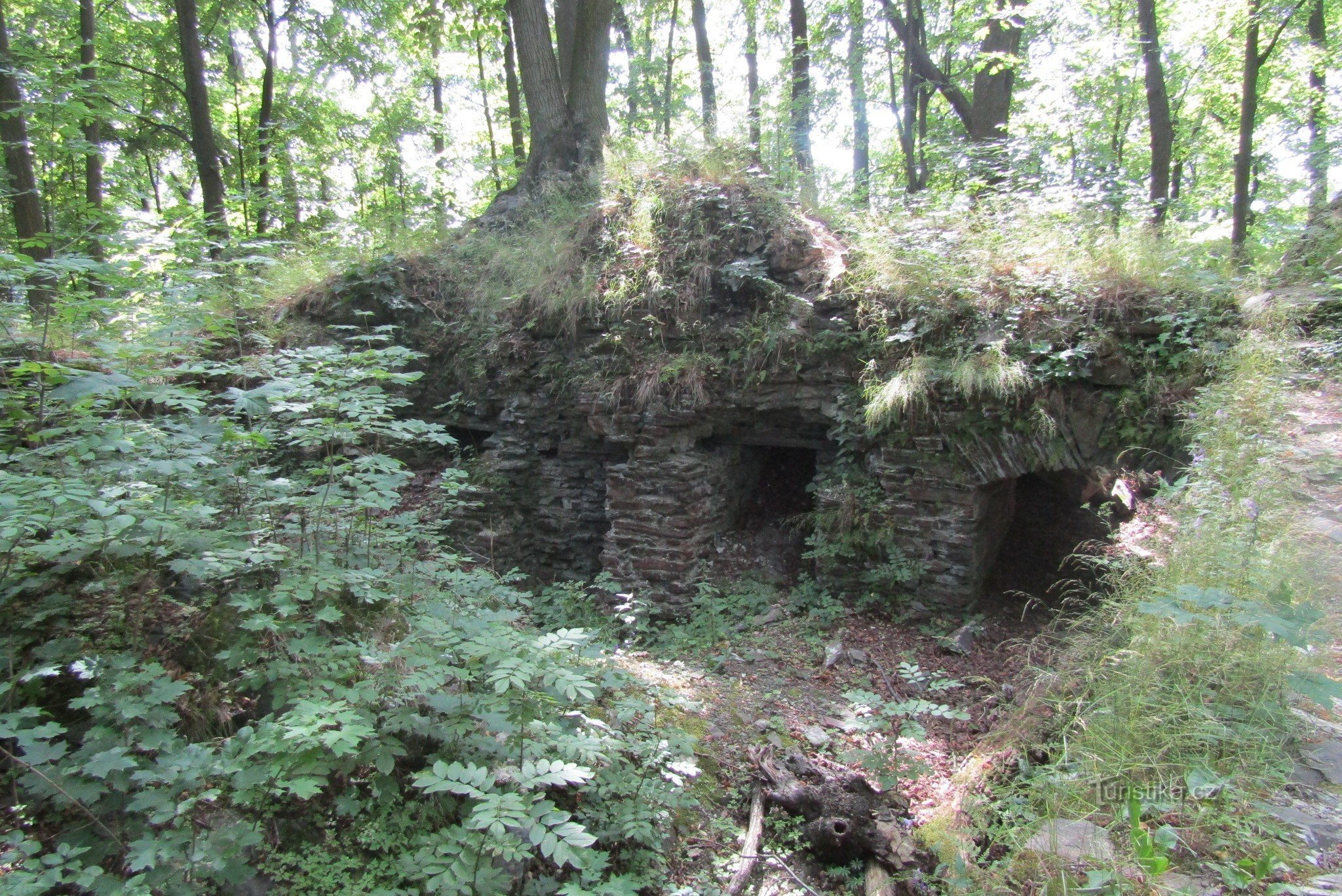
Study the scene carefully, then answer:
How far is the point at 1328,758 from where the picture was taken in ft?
7.23

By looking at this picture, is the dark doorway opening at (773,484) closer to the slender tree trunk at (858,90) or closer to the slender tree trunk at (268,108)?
the slender tree trunk at (858,90)

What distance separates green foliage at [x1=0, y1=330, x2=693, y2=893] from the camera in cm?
207

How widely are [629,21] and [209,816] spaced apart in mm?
17563

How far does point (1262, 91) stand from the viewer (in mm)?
12602

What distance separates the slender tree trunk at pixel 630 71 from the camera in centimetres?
1428

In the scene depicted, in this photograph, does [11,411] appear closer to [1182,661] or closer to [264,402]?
[264,402]

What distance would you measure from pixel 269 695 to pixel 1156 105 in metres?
11.1

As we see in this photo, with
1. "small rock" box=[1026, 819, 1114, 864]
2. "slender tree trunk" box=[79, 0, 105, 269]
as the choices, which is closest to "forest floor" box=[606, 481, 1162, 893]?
"small rock" box=[1026, 819, 1114, 864]

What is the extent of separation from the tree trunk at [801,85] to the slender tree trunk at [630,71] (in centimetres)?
335

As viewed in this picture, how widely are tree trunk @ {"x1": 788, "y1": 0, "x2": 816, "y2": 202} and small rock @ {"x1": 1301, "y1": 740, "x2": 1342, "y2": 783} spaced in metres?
9.49

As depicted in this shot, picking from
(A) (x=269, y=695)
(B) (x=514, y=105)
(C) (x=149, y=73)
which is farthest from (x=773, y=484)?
(C) (x=149, y=73)

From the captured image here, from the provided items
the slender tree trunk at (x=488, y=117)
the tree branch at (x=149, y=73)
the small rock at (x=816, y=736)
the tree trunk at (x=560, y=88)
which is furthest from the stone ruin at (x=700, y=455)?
the slender tree trunk at (x=488, y=117)

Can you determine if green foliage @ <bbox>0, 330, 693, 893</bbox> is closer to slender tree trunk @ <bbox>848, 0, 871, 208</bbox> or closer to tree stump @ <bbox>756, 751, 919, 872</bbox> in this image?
tree stump @ <bbox>756, 751, 919, 872</bbox>

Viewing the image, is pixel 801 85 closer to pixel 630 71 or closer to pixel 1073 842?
pixel 630 71
